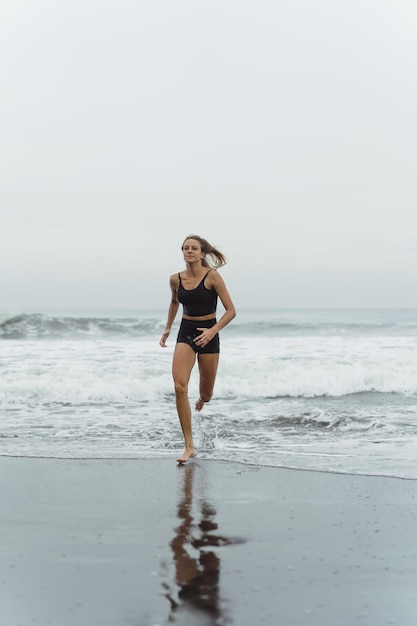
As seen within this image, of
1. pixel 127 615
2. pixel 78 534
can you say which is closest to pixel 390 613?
pixel 127 615

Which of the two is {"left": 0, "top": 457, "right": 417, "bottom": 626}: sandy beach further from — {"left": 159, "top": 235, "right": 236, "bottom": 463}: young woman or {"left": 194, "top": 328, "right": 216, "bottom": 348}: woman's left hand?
{"left": 194, "top": 328, "right": 216, "bottom": 348}: woman's left hand

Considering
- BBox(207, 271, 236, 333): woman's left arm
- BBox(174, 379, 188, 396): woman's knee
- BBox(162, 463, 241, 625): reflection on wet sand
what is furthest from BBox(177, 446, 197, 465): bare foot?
BBox(162, 463, 241, 625): reflection on wet sand

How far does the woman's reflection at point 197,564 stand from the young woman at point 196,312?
178cm

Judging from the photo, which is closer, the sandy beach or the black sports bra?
the sandy beach

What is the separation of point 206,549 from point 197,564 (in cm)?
23

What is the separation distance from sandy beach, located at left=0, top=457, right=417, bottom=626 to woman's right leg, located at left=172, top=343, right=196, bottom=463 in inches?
33.5

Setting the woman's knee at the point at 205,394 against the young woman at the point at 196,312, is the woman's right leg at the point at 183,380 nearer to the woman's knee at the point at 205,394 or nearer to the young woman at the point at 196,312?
the young woman at the point at 196,312

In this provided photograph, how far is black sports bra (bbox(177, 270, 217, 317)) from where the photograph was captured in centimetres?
616

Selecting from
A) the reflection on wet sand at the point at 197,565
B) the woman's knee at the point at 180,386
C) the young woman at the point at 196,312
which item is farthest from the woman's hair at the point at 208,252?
the reflection on wet sand at the point at 197,565

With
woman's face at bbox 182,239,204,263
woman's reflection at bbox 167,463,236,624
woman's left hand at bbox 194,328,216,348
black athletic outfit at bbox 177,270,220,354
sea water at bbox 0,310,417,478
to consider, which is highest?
woman's face at bbox 182,239,204,263

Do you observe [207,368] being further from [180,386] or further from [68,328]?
[68,328]

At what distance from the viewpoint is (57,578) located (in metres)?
3.01

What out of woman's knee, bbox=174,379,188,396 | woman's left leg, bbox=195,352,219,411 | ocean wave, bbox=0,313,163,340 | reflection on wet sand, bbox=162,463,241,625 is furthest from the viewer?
ocean wave, bbox=0,313,163,340

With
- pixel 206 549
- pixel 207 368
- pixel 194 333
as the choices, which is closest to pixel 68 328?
pixel 207 368
